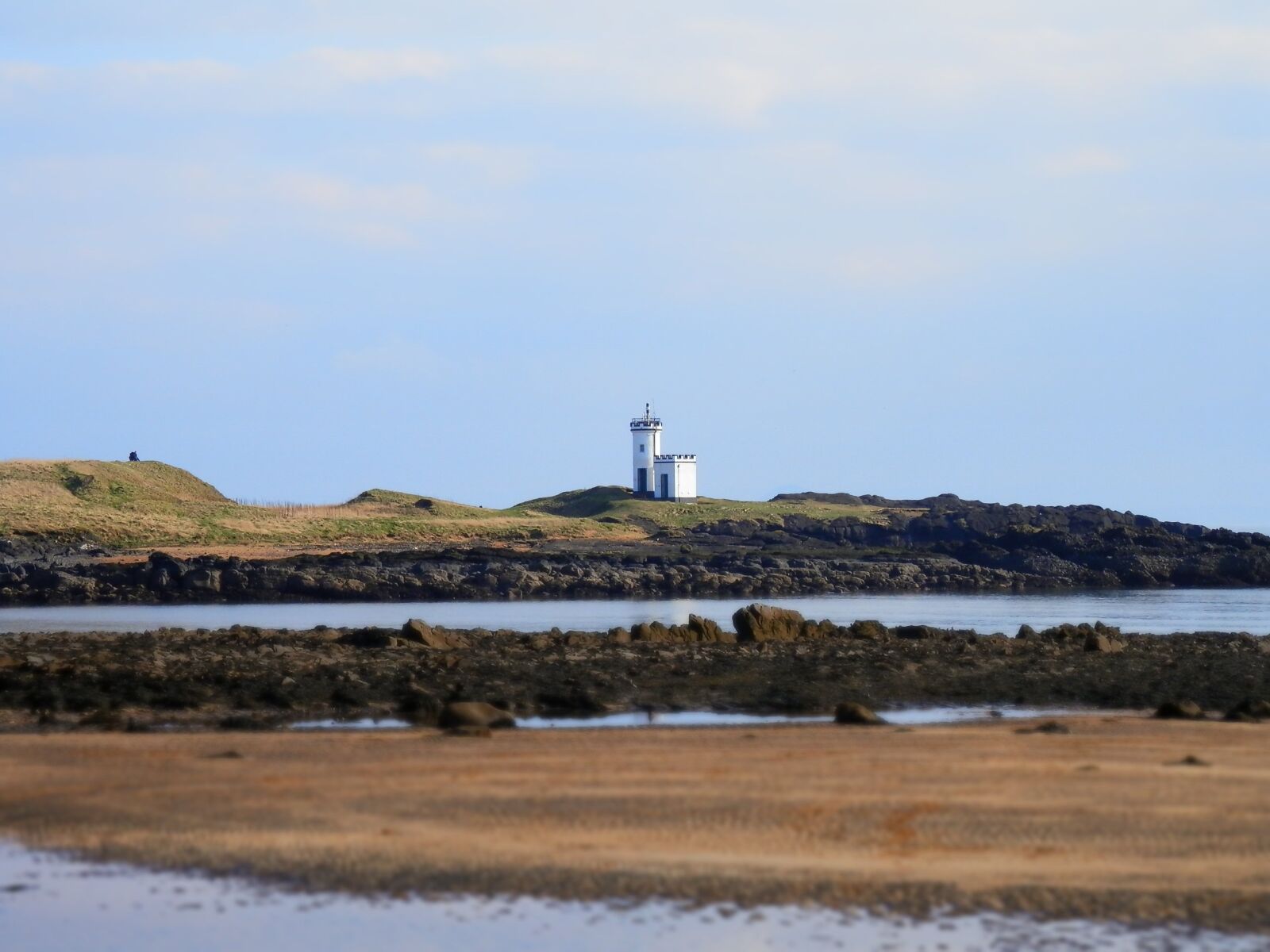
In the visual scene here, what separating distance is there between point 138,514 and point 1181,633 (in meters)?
52.4

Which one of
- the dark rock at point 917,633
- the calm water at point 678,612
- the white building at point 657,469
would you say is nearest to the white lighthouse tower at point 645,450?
the white building at point 657,469

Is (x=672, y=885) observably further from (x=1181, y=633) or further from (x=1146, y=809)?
(x=1181, y=633)

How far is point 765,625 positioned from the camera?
28562mm

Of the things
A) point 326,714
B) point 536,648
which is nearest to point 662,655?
point 536,648

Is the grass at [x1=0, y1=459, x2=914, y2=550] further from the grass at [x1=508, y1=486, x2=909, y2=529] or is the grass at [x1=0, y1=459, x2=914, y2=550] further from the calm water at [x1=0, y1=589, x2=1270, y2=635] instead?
the calm water at [x1=0, y1=589, x2=1270, y2=635]

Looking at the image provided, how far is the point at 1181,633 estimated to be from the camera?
32125 mm

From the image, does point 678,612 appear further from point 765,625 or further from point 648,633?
point 648,633

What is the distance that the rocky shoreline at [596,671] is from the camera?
791 inches

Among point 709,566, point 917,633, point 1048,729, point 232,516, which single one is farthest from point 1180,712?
point 232,516

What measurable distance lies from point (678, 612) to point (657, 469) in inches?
2136

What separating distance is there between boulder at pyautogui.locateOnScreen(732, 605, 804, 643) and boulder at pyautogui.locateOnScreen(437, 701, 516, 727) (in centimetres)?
1100

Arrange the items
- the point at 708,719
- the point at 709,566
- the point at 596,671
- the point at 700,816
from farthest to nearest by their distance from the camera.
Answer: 1. the point at 709,566
2. the point at 596,671
3. the point at 708,719
4. the point at 700,816

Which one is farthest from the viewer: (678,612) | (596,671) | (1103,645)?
(678,612)

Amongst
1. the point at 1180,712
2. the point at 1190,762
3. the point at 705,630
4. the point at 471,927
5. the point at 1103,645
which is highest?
the point at 705,630
